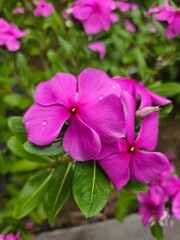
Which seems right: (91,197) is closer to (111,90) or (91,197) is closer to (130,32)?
(111,90)

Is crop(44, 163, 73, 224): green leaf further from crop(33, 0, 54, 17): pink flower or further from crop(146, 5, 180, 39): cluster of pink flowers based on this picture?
crop(33, 0, 54, 17): pink flower

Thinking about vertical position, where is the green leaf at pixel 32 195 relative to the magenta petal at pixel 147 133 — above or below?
below

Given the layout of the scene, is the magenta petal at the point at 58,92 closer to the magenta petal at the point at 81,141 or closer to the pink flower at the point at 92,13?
the magenta petal at the point at 81,141

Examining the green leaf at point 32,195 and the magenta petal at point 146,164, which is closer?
the magenta petal at point 146,164

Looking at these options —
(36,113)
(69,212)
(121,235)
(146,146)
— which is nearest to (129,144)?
(146,146)

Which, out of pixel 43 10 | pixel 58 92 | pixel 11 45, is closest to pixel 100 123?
pixel 58 92

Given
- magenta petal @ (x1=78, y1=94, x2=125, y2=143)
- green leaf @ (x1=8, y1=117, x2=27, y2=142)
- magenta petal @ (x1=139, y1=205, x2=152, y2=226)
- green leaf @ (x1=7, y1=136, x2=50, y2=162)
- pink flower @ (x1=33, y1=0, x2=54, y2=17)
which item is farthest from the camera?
pink flower @ (x1=33, y1=0, x2=54, y2=17)

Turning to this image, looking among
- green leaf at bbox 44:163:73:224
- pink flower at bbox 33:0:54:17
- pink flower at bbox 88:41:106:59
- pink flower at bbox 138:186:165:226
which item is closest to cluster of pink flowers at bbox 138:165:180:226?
pink flower at bbox 138:186:165:226

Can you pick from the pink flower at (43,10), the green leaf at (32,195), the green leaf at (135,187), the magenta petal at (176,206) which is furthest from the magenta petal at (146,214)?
the pink flower at (43,10)
